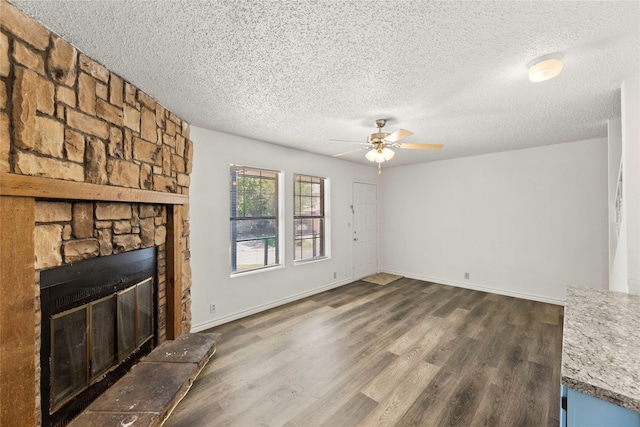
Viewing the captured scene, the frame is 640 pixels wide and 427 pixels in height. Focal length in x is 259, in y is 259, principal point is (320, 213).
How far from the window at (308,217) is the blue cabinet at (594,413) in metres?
3.63

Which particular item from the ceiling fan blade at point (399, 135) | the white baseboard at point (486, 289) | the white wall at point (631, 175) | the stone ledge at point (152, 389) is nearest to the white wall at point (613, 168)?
the white baseboard at point (486, 289)

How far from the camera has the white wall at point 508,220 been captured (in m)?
3.80

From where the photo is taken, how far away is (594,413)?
2.97 feet

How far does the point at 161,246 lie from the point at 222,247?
883mm

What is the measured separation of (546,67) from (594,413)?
1918 mm

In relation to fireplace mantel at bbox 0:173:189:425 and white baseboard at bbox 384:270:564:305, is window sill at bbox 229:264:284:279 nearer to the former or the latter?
fireplace mantel at bbox 0:173:189:425

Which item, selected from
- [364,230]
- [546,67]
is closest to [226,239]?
[364,230]

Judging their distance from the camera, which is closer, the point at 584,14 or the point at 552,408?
the point at 584,14

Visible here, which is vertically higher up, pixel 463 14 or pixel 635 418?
pixel 463 14

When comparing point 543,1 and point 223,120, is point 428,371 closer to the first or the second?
point 543,1

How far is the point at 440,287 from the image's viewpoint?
496 centimetres

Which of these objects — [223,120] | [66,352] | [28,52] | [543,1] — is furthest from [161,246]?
[543,1]

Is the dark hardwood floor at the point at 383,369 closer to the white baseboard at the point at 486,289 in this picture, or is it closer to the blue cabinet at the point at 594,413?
the white baseboard at the point at 486,289

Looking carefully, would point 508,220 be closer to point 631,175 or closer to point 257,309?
point 631,175
